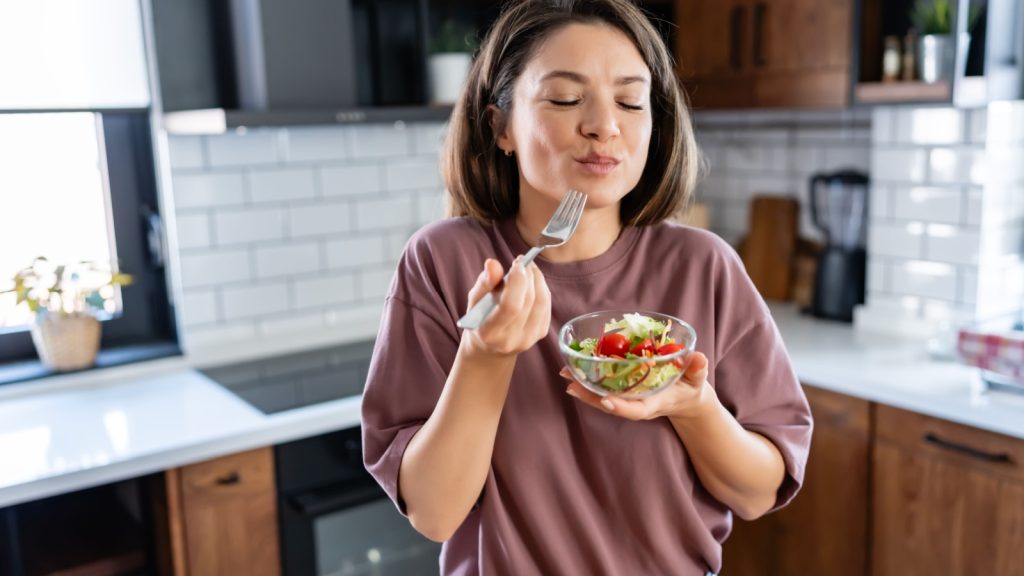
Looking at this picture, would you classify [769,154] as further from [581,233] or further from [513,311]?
[513,311]

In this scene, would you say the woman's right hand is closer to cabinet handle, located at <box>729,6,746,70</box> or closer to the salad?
the salad

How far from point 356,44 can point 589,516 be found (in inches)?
72.0

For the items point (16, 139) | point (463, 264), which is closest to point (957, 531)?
point (463, 264)

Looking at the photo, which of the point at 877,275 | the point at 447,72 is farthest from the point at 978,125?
the point at 447,72

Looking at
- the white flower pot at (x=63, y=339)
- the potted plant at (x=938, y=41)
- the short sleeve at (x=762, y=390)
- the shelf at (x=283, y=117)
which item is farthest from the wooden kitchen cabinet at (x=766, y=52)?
the white flower pot at (x=63, y=339)

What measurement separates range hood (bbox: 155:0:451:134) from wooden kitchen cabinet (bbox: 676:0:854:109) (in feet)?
2.81

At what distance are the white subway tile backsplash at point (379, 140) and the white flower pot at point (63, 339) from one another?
0.85 metres

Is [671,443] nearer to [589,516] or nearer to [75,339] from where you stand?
[589,516]

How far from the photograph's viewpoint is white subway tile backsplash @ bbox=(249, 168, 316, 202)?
7.83ft

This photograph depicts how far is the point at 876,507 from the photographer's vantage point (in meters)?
2.05

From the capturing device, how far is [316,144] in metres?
2.47

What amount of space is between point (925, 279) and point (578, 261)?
1.64 meters

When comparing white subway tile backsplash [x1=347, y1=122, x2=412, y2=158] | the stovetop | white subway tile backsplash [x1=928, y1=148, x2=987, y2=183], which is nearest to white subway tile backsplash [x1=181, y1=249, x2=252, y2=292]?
the stovetop

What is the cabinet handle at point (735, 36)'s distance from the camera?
256 centimetres
